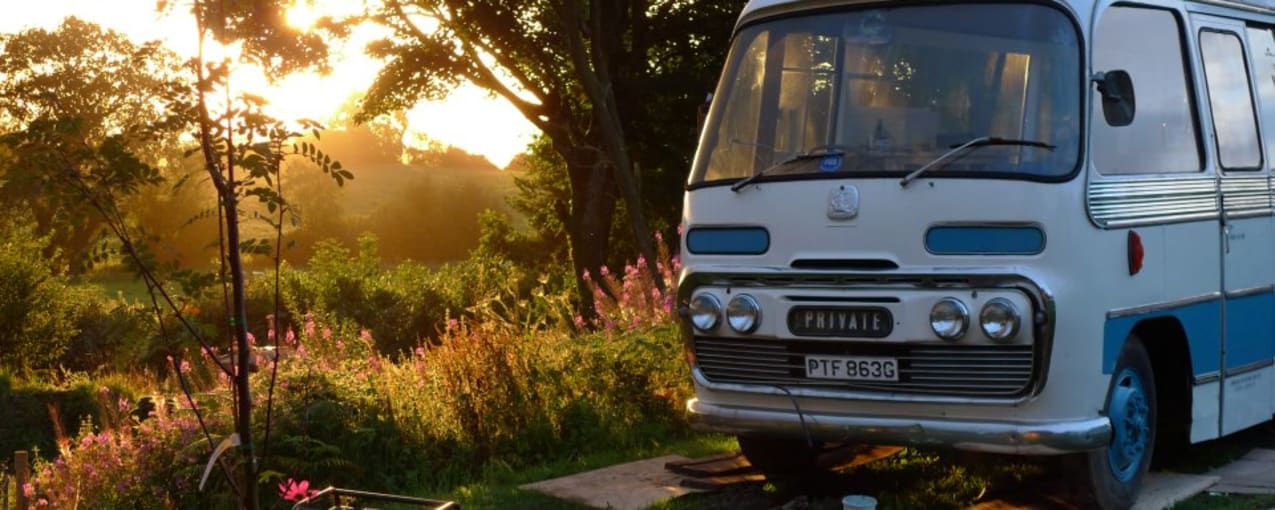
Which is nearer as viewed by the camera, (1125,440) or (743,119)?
(1125,440)

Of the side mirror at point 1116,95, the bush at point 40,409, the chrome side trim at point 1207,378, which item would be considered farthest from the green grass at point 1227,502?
the bush at point 40,409

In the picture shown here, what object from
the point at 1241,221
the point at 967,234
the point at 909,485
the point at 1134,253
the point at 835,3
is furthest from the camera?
the point at 1241,221

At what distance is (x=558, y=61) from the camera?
103 ft

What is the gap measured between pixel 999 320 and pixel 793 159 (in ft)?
4.40

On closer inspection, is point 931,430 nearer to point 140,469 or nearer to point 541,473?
point 541,473

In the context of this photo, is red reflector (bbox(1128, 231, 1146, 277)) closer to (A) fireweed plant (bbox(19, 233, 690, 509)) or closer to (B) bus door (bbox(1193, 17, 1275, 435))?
(B) bus door (bbox(1193, 17, 1275, 435))

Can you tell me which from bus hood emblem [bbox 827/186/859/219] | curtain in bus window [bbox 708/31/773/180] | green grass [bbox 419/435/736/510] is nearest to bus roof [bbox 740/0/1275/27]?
curtain in bus window [bbox 708/31/773/180]

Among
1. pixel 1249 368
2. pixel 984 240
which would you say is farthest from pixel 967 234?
pixel 1249 368

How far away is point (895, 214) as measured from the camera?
7.23 meters

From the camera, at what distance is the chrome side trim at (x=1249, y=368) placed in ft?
28.3

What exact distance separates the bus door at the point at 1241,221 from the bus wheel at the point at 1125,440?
2.79 feet

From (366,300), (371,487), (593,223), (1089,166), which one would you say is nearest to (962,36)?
(1089,166)

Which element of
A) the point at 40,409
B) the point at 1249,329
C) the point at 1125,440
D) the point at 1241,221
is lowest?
the point at 40,409

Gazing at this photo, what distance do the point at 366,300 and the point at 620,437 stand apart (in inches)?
1105
